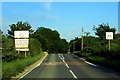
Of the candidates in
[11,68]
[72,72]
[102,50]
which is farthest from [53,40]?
[11,68]

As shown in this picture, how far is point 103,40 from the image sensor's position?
83812 millimetres

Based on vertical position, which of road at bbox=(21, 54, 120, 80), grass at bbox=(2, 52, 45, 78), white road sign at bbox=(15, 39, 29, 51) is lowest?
road at bbox=(21, 54, 120, 80)

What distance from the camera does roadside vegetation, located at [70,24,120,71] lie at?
133 ft

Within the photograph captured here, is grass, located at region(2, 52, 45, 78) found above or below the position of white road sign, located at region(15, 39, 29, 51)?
below

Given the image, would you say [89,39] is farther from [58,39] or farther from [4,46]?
[4,46]

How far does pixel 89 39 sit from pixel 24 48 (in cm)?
6565

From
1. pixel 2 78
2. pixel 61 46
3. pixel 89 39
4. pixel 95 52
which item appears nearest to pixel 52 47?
pixel 61 46

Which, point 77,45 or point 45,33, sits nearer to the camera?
point 77,45

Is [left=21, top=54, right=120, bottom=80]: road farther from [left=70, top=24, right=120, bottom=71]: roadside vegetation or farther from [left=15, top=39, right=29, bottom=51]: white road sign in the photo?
[left=15, top=39, right=29, bottom=51]: white road sign

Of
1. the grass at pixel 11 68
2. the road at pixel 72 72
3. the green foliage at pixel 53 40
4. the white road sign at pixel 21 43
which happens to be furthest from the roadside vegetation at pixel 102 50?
the green foliage at pixel 53 40

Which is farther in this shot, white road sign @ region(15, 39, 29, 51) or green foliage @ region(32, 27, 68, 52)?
green foliage @ region(32, 27, 68, 52)

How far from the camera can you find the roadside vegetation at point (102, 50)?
4046 centimetres

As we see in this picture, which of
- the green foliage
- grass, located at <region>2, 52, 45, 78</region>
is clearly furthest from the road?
the green foliage

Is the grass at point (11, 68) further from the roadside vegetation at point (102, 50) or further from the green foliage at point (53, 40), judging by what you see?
the green foliage at point (53, 40)
